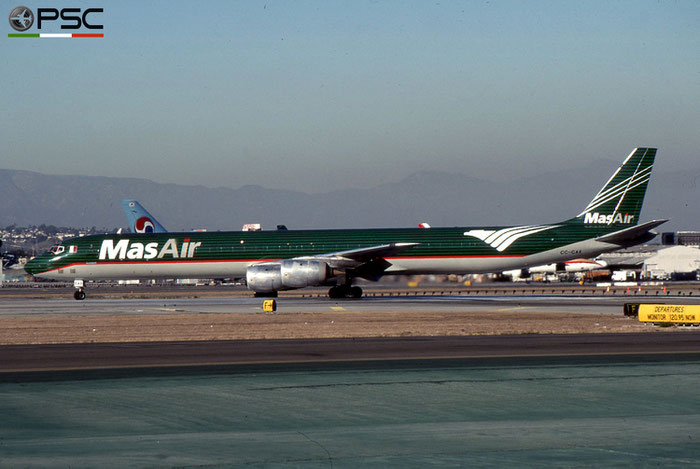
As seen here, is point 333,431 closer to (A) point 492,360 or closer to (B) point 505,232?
(A) point 492,360

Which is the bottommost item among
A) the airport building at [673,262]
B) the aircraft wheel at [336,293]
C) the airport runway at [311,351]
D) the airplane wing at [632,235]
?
the airport runway at [311,351]

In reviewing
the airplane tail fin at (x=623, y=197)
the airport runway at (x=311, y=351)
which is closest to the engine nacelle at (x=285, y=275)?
the airplane tail fin at (x=623, y=197)

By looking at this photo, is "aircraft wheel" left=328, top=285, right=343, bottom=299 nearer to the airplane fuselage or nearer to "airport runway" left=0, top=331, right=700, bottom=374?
the airplane fuselage

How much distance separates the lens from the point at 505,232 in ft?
174

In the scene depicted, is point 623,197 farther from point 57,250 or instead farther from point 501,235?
point 57,250

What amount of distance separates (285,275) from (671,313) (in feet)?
80.7

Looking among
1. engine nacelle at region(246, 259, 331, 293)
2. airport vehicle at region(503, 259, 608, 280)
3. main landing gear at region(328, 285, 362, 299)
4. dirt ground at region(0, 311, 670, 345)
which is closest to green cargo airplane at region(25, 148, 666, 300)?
main landing gear at region(328, 285, 362, 299)

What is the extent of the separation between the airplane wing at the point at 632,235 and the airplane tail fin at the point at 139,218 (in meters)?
40.3

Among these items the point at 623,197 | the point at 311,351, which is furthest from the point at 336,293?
the point at 311,351

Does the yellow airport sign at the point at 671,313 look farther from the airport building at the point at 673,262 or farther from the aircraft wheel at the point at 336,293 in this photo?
the airport building at the point at 673,262

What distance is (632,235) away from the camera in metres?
51.5

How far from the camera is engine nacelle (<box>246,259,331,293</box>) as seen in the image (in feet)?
159

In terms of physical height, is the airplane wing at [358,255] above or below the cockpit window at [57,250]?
below

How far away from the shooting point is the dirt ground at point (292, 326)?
27.5m
